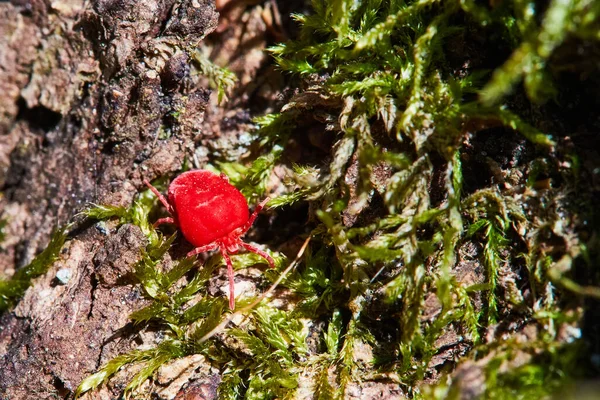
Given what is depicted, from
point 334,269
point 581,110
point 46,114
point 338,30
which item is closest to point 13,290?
point 46,114

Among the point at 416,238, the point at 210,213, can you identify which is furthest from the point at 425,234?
the point at 210,213

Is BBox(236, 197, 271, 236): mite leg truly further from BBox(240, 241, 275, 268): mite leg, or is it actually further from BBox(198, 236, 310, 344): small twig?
BBox(198, 236, 310, 344): small twig

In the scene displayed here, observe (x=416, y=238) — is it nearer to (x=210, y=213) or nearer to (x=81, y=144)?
(x=210, y=213)

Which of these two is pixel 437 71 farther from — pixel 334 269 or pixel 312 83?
pixel 334 269

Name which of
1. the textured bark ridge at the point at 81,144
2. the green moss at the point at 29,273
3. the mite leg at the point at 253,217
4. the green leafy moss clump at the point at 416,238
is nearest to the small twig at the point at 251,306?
the green leafy moss clump at the point at 416,238

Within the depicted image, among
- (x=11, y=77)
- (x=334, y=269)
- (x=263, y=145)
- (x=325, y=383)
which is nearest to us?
(x=325, y=383)
